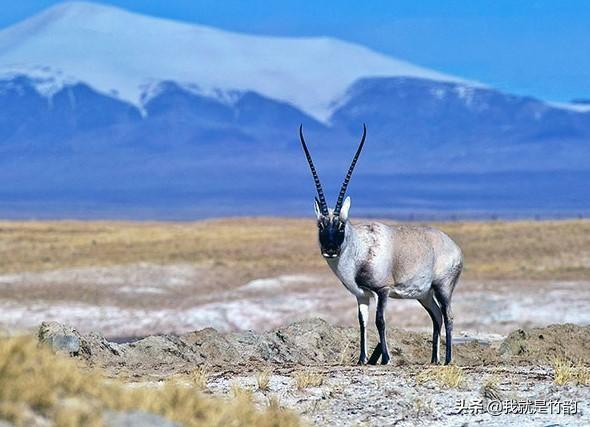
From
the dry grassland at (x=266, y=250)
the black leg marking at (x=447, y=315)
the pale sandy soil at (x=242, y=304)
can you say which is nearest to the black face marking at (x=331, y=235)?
the black leg marking at (x=447, y=315)

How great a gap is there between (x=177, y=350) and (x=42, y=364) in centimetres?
776

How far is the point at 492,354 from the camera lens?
19125 millimetres

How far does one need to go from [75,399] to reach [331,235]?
652cm

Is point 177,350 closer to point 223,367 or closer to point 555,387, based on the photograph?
point 223,367

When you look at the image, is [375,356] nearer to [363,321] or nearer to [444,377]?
[363,321]

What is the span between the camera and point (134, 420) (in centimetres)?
944

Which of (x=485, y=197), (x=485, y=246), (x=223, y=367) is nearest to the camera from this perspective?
(x=223, y=367)

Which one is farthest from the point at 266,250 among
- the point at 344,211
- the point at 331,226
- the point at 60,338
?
the point at 60,338

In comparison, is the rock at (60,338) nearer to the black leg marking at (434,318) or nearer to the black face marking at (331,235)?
the black face marking at (331,235)

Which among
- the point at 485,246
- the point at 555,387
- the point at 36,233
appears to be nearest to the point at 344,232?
the point at 555,387

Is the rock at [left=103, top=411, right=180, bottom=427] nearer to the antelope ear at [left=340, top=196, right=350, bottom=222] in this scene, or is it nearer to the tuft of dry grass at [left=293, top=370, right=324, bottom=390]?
the tuft of dry grass at [left=293, top=370, right=324, bottom=390]

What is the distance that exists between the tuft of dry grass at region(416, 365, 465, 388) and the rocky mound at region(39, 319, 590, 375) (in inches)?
96.1

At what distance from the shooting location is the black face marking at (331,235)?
51.3 ft

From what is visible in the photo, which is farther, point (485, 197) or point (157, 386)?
point (485, 197)
